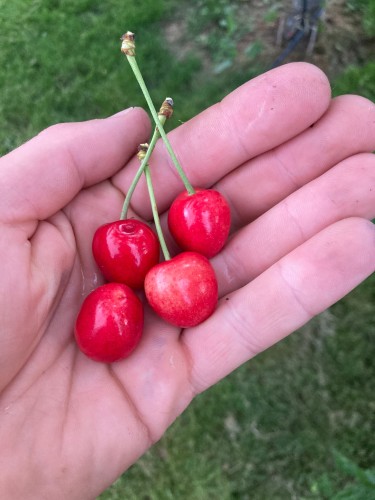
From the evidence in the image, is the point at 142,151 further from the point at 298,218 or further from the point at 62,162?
the point at 298,218

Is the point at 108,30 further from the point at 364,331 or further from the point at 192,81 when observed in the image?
the point at 364,331

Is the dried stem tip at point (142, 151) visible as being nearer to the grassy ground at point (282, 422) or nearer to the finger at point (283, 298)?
the finger at point (283, 298)

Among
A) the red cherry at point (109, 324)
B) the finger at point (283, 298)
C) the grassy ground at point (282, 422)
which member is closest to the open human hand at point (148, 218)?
the finger at point (283, 298)


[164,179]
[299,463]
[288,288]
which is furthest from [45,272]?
[299,463]

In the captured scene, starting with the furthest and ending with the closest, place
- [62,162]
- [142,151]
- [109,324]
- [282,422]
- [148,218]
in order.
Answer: [282,422], [148,218], [142,151], [62,162], [109,324]

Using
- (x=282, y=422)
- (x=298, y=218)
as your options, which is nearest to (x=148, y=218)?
(x=298, y=218)

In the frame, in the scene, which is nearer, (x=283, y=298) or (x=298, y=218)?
(x=283, y=298)

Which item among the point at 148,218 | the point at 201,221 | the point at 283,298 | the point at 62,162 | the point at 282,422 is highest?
the point at 62,162
